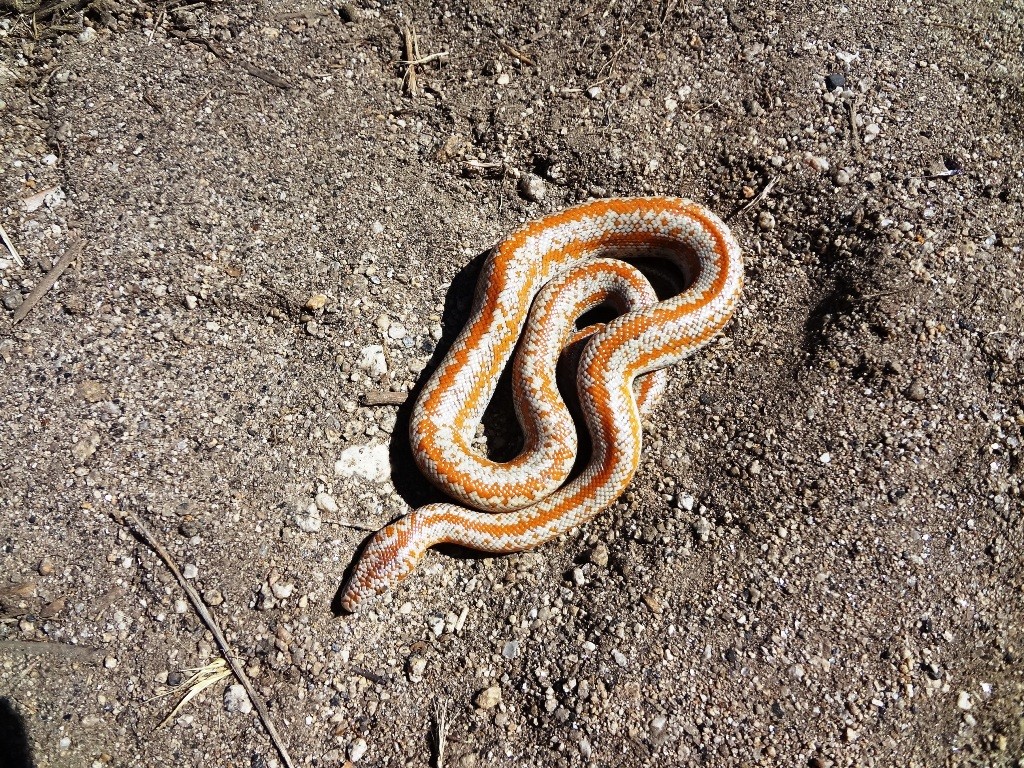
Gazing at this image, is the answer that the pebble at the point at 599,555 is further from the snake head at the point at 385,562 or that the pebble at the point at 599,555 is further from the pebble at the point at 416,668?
the pebble at the point at 416,668

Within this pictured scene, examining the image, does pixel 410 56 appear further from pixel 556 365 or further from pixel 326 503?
pixel 326 503

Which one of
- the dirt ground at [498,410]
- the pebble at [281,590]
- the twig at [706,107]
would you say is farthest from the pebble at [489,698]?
the twig at [706,107]

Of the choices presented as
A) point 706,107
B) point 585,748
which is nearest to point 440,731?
point 585,748


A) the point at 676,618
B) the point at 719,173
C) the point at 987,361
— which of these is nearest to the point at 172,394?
the point at 676,618

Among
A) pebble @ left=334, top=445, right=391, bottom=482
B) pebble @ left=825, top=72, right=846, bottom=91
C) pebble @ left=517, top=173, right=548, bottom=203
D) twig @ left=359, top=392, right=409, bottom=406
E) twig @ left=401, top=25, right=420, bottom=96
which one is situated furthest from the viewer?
twig @ left=401, top=25, right=420, bottom=96

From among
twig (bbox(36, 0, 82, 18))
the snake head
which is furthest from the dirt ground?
the snake head

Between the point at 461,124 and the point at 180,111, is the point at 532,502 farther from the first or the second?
the point at 180,111

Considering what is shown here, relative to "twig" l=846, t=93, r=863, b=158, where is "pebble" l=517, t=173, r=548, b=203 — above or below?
below

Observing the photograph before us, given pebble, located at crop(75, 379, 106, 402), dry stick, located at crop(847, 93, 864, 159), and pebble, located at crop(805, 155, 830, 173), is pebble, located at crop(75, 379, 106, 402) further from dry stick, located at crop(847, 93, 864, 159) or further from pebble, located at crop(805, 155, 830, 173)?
dry stick, located at crop(847, 93, 864, 159)
